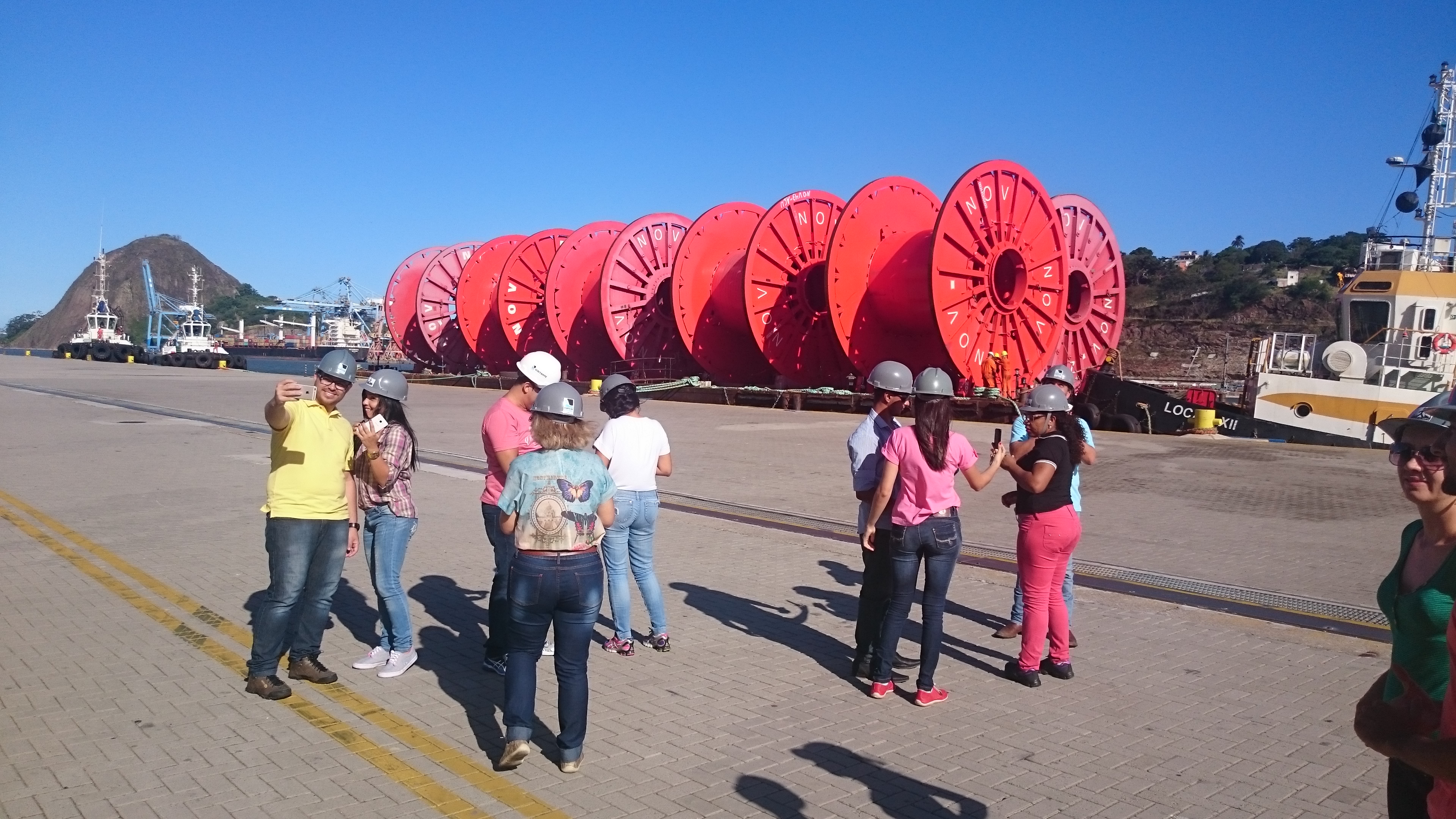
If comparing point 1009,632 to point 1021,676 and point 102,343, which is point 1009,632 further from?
point 102,343

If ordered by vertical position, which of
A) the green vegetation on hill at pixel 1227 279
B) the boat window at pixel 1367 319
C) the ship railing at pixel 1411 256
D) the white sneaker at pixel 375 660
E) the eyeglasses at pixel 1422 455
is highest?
the green vegetation on hill at pixel 1227 279

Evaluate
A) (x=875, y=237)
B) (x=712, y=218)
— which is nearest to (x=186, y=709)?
(x=875, y=237)

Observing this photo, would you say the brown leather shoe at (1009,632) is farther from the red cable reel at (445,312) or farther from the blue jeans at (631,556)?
the red cable reel at (445,312)

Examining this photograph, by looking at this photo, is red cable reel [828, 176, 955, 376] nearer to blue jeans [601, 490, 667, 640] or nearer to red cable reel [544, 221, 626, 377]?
red cable reel [544, 221, 626, 377]

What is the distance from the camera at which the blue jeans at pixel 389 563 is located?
16.1ft

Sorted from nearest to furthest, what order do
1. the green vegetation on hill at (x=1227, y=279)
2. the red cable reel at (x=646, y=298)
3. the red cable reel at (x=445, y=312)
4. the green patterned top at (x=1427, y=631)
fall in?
the green patterned top at (x=1427, y=631) → the red cable reel at (x=646, y=298) → the red cable reel at (x=445, y=312) → the green vegetation on hill at (x=1227, y=279)

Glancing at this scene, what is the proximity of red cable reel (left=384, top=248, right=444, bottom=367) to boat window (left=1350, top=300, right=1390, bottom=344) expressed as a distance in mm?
33982

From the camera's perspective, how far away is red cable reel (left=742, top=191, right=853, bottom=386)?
25109mm

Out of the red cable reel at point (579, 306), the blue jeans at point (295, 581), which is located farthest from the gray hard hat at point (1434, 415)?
the red cable reel at point (579, 306)

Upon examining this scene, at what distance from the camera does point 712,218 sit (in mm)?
28469

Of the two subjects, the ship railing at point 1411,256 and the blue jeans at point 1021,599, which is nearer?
the blue jeans at point 1021,599

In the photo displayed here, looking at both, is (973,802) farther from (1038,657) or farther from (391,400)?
(391,400)

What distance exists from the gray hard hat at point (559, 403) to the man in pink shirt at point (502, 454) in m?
0.97

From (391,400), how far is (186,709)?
65.4 inches
